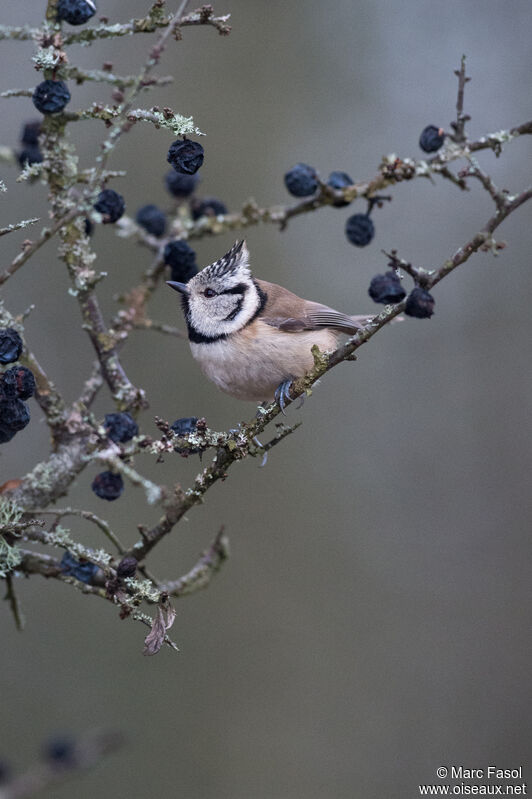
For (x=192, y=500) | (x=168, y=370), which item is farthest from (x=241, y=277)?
(x=168, y=370)

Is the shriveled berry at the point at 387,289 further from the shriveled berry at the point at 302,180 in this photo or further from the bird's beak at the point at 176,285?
the bird's beak at the point at 176,285

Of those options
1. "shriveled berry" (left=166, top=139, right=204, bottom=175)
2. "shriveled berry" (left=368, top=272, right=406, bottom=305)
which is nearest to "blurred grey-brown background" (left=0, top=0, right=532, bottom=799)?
"shriveled berry" (left=368, top=272, right=406, bottom=305)

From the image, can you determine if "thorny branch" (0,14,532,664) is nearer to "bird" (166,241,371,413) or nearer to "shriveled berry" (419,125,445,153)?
"shriveled berry" (419,125,445,153)

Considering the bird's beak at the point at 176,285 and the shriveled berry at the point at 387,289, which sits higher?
the bird's beak at the point at 176,285

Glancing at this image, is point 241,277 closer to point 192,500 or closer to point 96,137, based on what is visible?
point 192,500

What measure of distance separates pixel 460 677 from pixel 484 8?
15.0 feet

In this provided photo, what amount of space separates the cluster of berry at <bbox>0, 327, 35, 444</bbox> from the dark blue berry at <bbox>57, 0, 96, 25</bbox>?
0.77 metres

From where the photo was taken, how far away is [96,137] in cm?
574

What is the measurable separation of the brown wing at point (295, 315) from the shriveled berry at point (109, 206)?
3.23 ft

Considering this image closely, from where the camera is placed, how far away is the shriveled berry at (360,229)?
2.65m

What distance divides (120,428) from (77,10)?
100 centimetres

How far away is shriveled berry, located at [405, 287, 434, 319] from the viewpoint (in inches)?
73.3

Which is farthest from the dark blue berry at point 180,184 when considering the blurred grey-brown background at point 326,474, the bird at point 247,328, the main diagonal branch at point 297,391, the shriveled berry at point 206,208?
the blurred grey-brown background at point 326,474

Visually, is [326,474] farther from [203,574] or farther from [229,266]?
[203,574]
